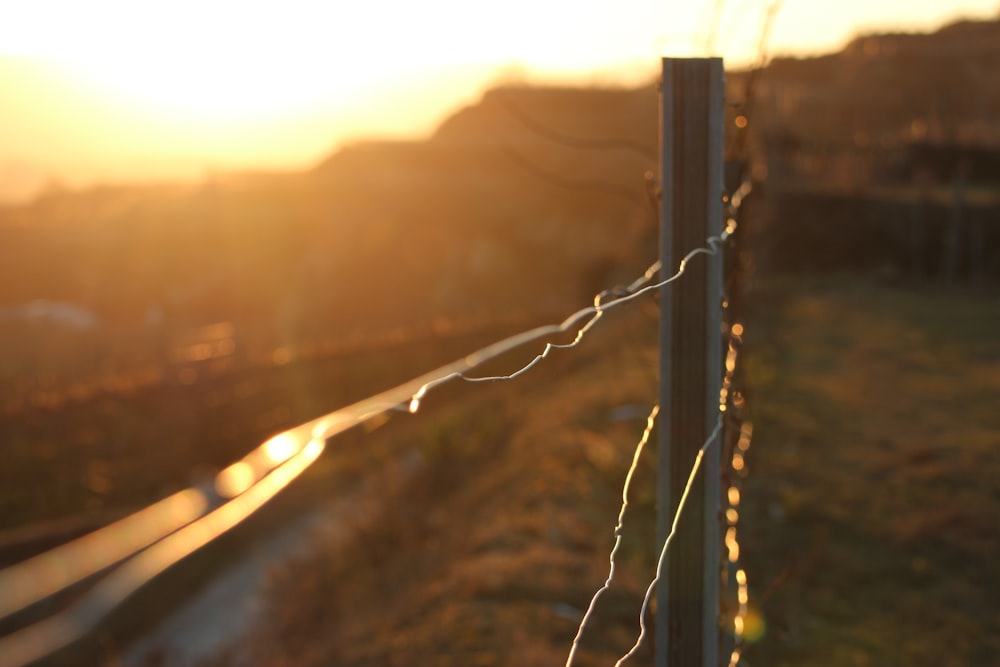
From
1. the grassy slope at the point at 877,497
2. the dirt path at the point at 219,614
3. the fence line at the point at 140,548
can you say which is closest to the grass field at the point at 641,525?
the grassy slope at the point at 877,497

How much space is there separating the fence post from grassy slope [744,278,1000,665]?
1.87 ft

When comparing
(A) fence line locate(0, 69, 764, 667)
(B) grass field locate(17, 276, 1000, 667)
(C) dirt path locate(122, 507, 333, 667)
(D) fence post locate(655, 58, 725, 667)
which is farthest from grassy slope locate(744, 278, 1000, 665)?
(C) dirt path locate(122, 507, 333, 667)

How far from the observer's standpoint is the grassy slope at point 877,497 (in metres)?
4.75

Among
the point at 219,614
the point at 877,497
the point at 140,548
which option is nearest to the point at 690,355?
the point at 140,548

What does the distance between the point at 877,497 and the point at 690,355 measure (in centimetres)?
536

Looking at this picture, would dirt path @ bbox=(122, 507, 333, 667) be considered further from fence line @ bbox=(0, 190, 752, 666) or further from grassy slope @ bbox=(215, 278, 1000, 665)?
fence line @ bbox=(0, 190, 752, 666)

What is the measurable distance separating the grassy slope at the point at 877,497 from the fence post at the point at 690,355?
1.87 ft

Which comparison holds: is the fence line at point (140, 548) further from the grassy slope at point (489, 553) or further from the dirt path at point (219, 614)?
the dirt path at point (219, 614)

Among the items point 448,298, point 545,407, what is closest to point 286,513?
point 545,407

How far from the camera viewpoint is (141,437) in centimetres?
1308

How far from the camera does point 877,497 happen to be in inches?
254

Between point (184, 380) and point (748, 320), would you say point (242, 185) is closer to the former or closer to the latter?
point (184, 380)

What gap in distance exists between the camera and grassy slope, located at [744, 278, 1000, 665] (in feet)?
15.6

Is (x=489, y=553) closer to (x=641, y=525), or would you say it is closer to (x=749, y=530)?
(x=641, y=525)
